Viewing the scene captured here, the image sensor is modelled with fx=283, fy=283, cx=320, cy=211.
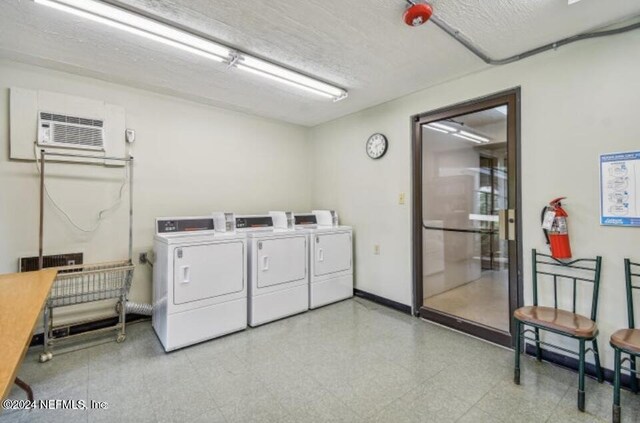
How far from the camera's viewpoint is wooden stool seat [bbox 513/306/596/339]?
6.16 ft

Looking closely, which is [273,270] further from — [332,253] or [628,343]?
[628,343]

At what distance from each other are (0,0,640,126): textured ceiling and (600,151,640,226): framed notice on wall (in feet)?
3.36

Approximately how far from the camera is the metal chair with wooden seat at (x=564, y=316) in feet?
6.15

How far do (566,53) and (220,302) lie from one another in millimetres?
3804

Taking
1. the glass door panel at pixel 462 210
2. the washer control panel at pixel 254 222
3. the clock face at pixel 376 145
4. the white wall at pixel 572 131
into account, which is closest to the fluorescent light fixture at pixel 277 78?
the clock face at pixel 376 145

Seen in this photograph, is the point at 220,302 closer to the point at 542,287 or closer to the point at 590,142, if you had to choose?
the point at 542,287

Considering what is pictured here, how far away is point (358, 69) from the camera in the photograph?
2.82 m

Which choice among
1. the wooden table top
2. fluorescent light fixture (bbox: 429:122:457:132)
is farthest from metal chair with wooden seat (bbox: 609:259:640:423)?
the wooden table top

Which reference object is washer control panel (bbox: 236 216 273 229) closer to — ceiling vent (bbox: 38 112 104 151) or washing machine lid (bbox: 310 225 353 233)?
washing machine lid (bbox: 310 225 353 233)

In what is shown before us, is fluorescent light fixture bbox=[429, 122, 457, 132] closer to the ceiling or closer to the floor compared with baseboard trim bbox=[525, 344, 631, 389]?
closer to the ceiling

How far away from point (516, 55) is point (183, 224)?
12.1ft

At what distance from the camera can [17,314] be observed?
1.39 metres

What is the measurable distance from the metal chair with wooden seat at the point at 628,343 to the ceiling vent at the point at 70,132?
4.59m

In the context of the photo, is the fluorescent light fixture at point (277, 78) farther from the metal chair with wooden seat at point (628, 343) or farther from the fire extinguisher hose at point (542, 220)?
the metal chair with wooden seat at point (628, 343)
